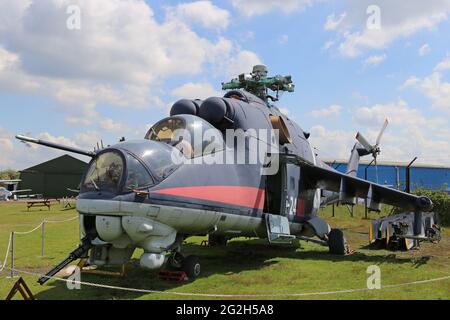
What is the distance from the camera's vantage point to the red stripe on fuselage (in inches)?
342

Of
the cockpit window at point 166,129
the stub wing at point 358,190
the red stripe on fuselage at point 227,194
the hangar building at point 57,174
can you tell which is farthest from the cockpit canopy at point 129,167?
the hangar building at point 57,174

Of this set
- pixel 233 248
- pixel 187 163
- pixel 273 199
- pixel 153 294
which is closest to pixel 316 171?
pixel 273 199

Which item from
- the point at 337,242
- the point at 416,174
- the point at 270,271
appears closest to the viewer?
the point at 270,271

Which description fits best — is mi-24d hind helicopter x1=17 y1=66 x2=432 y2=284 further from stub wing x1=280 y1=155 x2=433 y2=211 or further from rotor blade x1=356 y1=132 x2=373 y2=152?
rotor blade x1=356 y1=132 x2=373 y2=152

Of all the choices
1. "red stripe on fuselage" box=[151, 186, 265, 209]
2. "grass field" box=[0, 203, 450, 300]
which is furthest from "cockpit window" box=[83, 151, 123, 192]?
"grass field" box=[0, 203, 450, 300]

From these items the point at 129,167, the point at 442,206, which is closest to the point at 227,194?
the point at 129,167

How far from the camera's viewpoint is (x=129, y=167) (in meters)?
8.11

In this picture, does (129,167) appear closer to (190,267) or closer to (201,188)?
(201,188)

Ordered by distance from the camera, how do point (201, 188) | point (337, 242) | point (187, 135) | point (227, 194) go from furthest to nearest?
point (337, 242)
point (227, 194)
point (187, 135)
point (201, 188)

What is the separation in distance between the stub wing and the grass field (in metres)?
1.58

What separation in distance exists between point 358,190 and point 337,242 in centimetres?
180

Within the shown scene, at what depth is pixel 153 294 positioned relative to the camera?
27.8 ft
